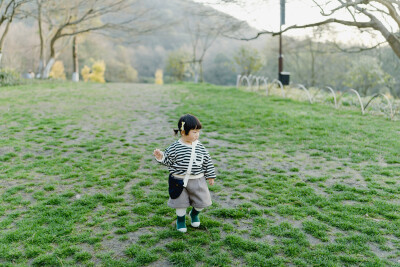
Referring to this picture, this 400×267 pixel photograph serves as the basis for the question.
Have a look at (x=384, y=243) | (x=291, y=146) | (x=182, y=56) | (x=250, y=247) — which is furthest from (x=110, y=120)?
(x=182, y=56)

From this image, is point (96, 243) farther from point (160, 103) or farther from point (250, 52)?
point (250, 52)

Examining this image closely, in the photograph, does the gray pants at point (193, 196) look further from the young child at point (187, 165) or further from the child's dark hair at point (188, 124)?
the child's dark hair at point (188, 124)

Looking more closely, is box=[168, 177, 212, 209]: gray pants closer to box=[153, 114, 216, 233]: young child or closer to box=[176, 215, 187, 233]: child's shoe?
box=[153, 114, 216, 233]: young child

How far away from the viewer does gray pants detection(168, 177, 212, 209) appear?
11.0ft

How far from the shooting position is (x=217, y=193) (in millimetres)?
4594

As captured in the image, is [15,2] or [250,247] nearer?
[250,247]

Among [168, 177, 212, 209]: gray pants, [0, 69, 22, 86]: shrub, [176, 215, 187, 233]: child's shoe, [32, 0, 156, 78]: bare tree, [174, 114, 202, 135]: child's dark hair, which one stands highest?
[32, 0, 156, 78]: bare tree

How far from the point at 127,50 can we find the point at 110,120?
4795 centimetres

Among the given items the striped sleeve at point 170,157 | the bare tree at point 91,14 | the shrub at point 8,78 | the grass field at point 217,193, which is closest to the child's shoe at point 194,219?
the grass field at point 217,193

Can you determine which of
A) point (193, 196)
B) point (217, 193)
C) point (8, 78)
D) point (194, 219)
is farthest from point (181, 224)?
point (8, 78)

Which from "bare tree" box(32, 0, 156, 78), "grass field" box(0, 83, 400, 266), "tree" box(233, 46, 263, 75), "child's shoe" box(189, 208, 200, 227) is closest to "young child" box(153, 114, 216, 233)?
"child's shoe" box(189, 208, 200, 227)

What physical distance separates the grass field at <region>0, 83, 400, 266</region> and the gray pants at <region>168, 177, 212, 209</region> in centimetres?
35

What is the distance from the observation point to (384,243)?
10.7 ft

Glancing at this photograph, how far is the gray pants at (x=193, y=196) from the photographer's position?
334 cm
